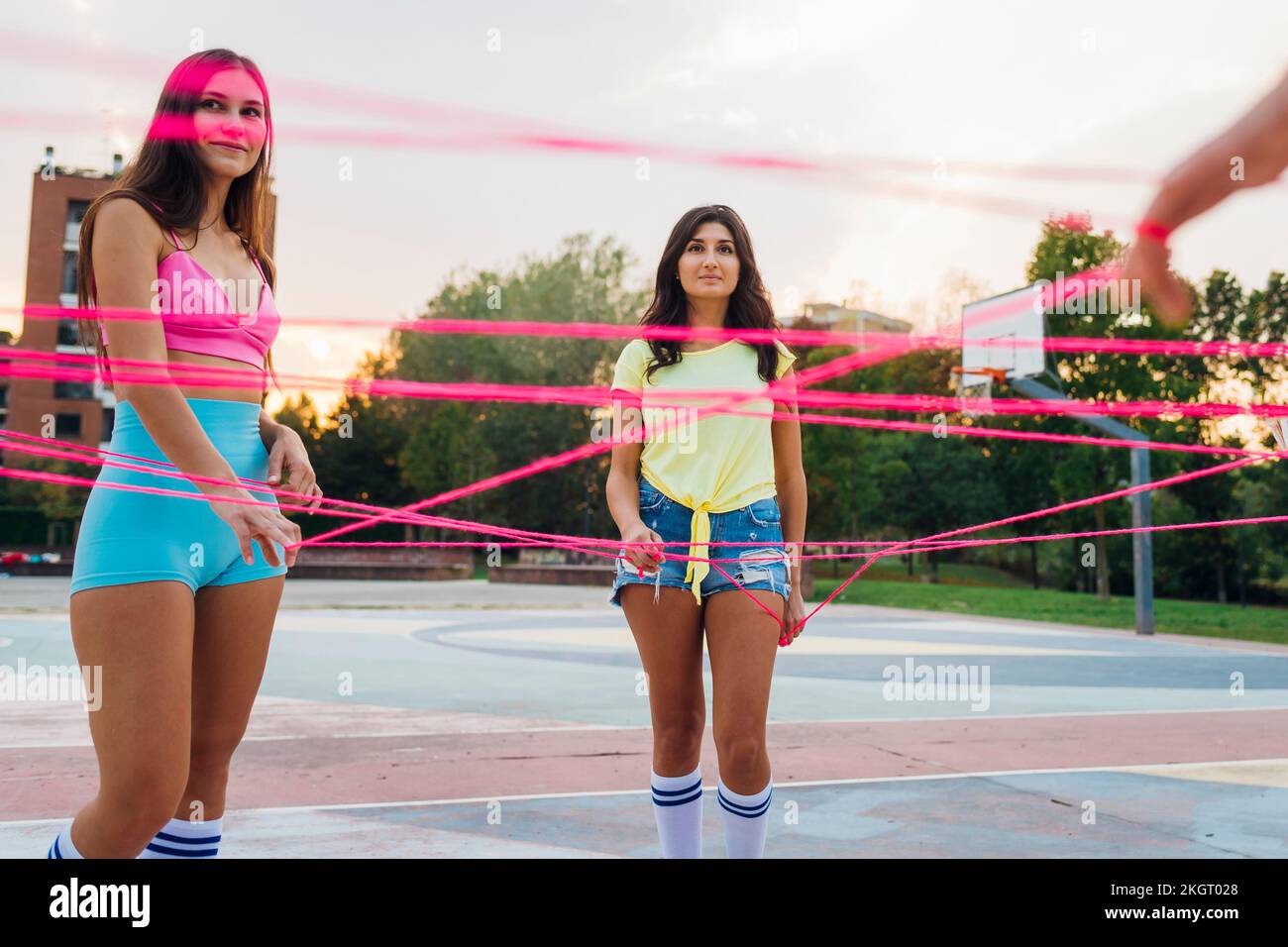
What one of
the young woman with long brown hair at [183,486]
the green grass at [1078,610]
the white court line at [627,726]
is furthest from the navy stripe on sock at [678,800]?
the green grass at [1078,610]

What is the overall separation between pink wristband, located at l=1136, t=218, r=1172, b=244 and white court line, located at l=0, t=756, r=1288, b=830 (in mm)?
3144

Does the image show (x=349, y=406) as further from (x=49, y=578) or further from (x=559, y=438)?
(x=49, y=578)

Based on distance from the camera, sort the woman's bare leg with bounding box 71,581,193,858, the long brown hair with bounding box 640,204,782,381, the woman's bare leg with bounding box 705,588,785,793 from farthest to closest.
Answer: the long brown hair with bounding box 640,204,782,381, the woman's bare leg with bounding box 705,588,785,793, the woman's bare leg with bounding box 71,581,193,858

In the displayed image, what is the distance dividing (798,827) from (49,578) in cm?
2888

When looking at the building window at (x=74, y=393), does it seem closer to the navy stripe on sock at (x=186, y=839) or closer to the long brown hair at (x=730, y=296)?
the long brown hair at (x=730, y=296)

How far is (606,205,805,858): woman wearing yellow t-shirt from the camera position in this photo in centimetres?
256

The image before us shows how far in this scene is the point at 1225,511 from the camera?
117ft

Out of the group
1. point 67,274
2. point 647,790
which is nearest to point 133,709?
point 647,790

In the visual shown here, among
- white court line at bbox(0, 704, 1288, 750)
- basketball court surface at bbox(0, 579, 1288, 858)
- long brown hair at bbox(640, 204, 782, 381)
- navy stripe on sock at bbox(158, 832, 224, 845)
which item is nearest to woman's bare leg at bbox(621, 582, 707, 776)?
long brown hair at bbox(640, 204, 782, 381)

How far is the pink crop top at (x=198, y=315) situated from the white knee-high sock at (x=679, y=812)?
1.48 m

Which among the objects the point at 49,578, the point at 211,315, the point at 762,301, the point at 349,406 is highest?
the point at 349,406

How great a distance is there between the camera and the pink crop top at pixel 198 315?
1.95m

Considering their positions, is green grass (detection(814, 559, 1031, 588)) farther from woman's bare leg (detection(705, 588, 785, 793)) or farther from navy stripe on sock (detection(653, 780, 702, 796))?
woman's bare leg (detection(705, 588, 785, 793))
